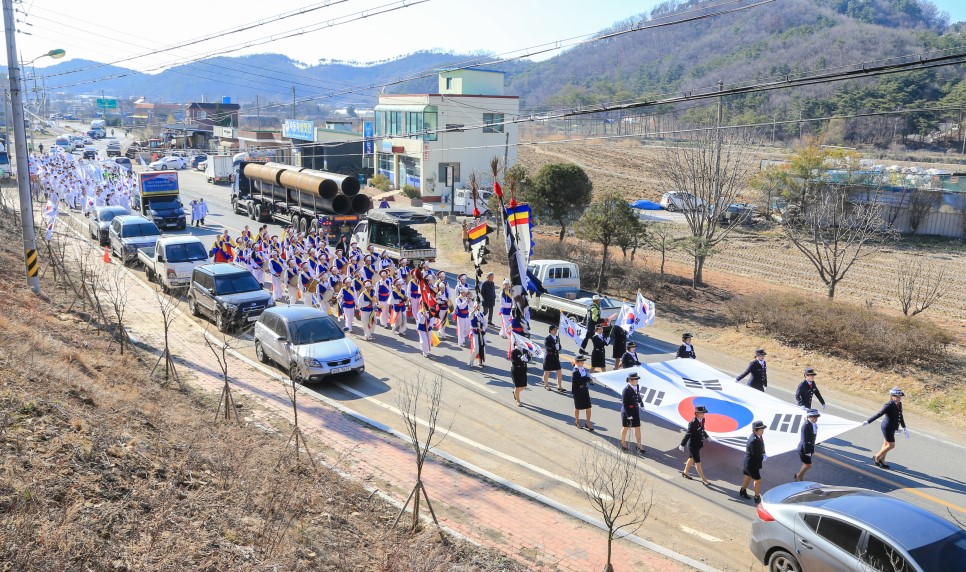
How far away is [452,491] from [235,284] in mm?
11306

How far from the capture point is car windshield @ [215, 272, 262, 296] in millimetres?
19625

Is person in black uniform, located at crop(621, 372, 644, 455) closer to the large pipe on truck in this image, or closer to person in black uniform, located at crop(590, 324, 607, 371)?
person in black uniform, located at crop(590, 324, 607, 371)

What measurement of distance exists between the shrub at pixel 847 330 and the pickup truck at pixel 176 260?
1680cm

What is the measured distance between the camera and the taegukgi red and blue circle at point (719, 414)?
41.9ft

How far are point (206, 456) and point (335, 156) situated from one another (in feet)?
190

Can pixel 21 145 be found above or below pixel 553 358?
above

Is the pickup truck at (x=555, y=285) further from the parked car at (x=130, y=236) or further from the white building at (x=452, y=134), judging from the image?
the white building at (x=452, y=134)

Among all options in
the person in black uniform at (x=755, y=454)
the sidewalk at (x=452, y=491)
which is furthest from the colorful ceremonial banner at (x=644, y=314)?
the sidewalk at (x=452, y=491)

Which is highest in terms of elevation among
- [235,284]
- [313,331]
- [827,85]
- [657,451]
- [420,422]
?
[827,85]

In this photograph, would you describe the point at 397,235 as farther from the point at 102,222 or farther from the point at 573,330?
the point at 102,222

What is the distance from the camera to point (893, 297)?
1137 inches

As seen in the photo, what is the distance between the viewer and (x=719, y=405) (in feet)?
43.8

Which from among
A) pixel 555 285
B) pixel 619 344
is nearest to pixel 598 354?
pixel 619 344

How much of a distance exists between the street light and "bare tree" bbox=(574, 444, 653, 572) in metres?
15.2
